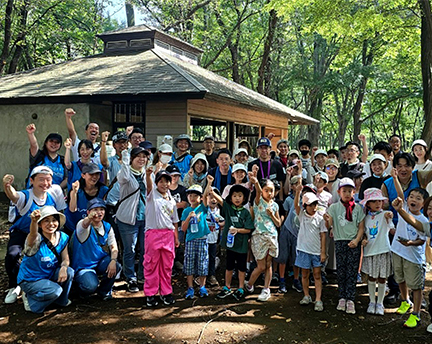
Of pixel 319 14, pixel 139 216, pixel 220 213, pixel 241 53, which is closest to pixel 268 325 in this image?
pixel 220 213

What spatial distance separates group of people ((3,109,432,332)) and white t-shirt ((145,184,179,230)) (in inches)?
0.5

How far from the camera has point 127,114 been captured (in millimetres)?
11227

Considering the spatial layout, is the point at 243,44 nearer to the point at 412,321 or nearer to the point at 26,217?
the point at 26,217

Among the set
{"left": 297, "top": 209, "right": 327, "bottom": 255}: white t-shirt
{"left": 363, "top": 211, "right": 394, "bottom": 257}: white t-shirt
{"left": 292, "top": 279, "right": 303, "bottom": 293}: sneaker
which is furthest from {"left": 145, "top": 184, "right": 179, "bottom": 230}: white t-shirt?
{"left": 363, "top": 211, "right": 394, "bottom": 257}: white t-shirt

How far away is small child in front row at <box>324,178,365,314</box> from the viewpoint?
14.9 feet

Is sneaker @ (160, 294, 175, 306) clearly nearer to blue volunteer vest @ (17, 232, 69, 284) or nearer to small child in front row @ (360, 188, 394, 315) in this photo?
blue volunteer vest @ (17, 232, 69, 284)

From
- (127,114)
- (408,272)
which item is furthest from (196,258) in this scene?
(127,114)

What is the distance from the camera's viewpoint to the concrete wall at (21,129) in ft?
35.9

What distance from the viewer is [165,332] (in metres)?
3.94

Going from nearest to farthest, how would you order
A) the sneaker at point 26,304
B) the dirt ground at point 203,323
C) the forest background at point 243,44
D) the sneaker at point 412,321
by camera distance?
the dirt ground at point 203,323
the sneaker at point 412,321
the sneaker at point 26,304
the forest background at point 243,44

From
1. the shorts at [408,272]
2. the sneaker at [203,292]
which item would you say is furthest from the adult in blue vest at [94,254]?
the shorts at [408,272]

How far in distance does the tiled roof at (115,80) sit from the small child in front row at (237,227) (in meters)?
4.42

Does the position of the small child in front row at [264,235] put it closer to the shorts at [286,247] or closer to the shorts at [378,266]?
the shorts at [286,247]

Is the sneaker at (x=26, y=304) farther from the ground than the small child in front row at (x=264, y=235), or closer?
closer
